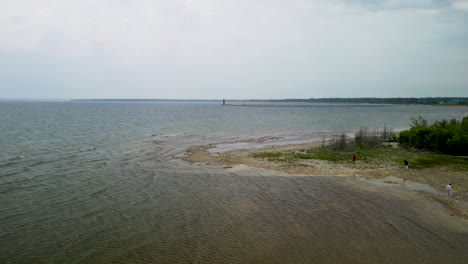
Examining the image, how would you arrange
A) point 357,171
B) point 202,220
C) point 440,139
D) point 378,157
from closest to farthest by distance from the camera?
1. point 202,220
2. point 357,171
3. point 378,157
4. point 440,139

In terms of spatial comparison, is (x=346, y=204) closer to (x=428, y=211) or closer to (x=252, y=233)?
(x=428, y=211)

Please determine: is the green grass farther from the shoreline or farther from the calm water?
the calm water

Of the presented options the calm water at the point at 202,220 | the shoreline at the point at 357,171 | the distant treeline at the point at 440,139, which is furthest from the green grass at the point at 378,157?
the calm water at the point at 202,220

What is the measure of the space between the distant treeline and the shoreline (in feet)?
32.2

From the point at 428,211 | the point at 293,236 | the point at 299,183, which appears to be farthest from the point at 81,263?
the point at 428,211

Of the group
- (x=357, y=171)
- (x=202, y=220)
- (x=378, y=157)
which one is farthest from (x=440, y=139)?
(x=202, y=220)

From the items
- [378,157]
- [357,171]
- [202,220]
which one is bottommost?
[202,220]

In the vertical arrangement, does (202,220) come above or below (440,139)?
below

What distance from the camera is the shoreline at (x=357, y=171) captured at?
2277 centimetres

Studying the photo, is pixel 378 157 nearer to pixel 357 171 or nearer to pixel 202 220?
pixel 357 171

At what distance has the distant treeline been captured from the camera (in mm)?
38344

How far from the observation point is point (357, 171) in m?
30.3

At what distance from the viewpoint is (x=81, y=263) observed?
1353cm

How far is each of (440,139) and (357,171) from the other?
55.1 feet
